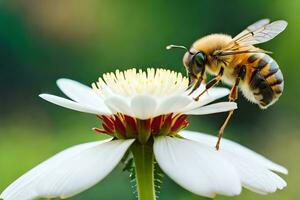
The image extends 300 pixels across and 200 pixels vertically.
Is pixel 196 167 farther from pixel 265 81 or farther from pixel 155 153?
pixel 265 81

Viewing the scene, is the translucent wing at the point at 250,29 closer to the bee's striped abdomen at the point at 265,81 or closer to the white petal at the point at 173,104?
the bee's striped abdomen at the point at 265,81

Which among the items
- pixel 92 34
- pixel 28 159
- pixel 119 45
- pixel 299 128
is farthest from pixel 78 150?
pixel 92 34

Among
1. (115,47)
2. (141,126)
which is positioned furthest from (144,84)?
(115,47)

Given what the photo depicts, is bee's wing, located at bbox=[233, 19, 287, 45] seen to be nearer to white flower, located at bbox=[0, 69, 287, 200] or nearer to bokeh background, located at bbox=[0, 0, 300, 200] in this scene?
white flower, located at bbox=[0, 69, 287, 200]

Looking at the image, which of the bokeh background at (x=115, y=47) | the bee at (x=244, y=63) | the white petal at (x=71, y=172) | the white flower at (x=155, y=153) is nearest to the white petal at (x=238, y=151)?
the white flower at (x=155, y=153)

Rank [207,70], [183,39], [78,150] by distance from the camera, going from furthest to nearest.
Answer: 1. [183,39]
2. [207,70]
3. [78,150]

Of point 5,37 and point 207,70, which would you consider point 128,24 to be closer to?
point 5,37
